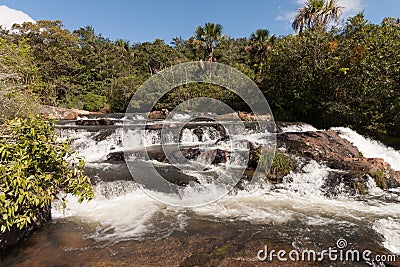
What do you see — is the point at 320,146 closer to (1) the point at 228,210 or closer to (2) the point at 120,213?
(1) the point at 228,210

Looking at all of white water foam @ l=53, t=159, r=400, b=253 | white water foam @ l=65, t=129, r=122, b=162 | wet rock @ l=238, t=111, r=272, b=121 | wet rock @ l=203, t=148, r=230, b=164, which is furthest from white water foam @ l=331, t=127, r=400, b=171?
white water foam @ l=65, t=129, r=122, b=162

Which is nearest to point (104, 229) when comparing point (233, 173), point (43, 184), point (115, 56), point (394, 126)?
point (43, 184)

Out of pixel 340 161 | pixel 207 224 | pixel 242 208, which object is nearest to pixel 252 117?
pixel 340 161

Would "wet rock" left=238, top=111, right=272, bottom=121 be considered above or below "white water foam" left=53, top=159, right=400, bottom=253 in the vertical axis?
above

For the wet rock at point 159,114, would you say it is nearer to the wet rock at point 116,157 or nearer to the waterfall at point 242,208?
the wet rock at point 116,157

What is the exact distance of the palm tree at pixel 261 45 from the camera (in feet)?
76.0

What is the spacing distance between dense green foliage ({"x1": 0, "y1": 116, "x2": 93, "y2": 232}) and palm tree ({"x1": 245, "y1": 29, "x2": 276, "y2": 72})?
70.8 feet

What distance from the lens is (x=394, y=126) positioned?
11461mm

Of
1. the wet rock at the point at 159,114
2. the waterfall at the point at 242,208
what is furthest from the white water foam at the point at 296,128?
the wet rock at the point at 159,114

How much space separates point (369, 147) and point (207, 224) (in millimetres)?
9620

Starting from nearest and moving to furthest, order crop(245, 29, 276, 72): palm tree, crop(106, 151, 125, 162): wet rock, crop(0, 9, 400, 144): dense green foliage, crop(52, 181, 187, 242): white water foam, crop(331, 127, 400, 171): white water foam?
crop(52, 181, 187, 242): white water foam → crop(106, 151, 125, 162): wet rock → crop(331, 127, 400, 171): white water foam → crop(0, 9, 400, 144): dense green foliage → crop(245, 29, 276, 72): palm tree

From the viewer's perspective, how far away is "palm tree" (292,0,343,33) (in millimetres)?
16734

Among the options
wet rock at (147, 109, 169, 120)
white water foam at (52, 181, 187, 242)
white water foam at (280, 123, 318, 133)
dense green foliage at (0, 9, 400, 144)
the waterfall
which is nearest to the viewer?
white water foam at (52, 181, 187, 242)

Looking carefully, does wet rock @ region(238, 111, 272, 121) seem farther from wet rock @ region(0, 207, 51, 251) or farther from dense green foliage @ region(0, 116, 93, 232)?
dense green foliage @ region(0, 116, 93, 232)
